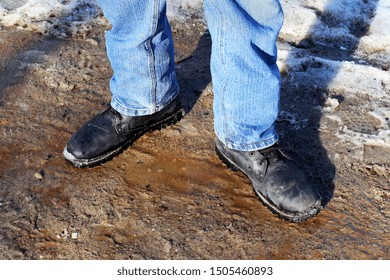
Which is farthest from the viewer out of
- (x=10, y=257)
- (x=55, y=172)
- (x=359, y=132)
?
(x=359, y=132)

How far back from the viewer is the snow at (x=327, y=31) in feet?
9.16

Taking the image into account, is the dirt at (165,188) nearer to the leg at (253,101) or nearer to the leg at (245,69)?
the leg at (253,101)

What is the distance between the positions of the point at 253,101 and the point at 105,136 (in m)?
0.68

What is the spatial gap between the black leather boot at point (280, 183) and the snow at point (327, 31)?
1.66 ft

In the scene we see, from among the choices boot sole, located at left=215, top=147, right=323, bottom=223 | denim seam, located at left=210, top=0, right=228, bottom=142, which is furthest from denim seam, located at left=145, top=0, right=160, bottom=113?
boot sole, located at left=215, top=147, right=323, bottom=223

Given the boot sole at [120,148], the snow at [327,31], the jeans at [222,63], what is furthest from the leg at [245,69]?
the snow at [327,31]

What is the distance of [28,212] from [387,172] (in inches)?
58.1

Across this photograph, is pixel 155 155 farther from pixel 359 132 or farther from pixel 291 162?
pixel 359 132

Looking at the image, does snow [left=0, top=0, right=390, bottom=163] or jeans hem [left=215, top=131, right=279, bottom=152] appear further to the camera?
snow [left=0, top=0, right=390, bottom=163]

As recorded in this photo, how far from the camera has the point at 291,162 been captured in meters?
2.25

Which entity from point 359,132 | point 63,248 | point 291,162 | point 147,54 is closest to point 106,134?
point 147,54

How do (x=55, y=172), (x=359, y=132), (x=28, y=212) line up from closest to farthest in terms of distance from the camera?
1. (x=28, y=212)
2. (x=55, y=172)
3. (x=359, y=132)

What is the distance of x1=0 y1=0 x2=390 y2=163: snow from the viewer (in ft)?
9.16

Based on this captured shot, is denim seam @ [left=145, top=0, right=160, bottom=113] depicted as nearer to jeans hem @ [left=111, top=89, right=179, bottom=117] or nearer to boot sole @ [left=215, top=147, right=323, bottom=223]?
jeans hem @ [left=111, top=89, right=179, bottom=117]
